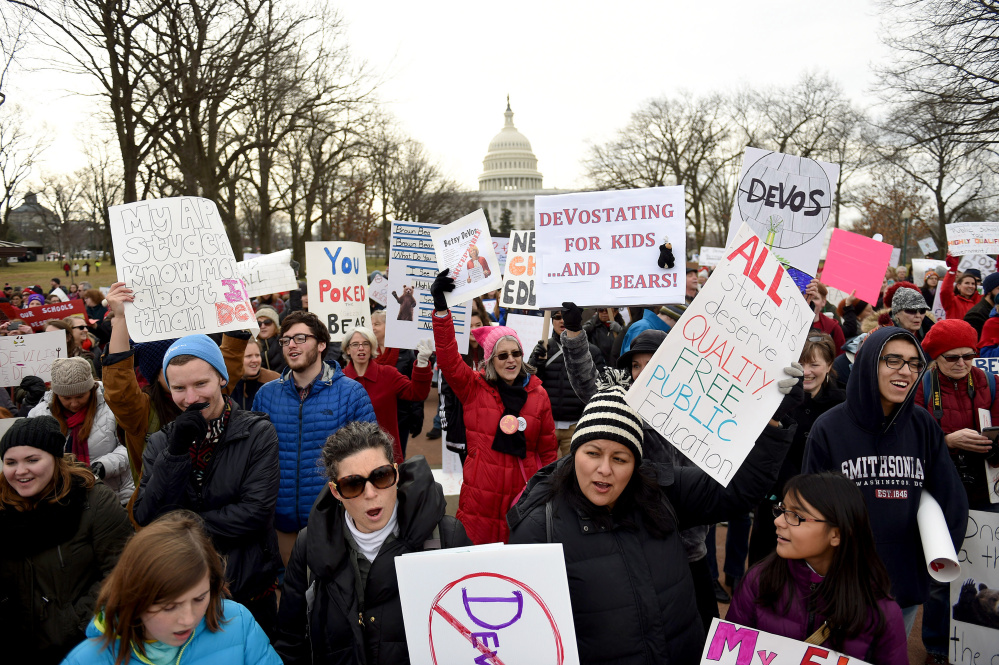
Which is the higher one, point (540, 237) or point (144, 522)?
point (540, 237)

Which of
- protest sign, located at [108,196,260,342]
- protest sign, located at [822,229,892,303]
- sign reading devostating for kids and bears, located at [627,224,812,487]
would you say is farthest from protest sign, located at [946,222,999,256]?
protest sign, located at [108,196,260,342]

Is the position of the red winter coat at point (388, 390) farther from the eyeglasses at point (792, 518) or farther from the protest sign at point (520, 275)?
the eyeglasses at point (792, 518)

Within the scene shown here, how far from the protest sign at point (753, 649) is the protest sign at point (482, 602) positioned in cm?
53

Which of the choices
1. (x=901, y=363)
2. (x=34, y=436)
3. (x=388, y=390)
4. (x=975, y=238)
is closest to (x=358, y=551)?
(x=34, y=436)

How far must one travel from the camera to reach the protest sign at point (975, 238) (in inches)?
362

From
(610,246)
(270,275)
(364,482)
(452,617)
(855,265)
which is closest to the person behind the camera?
(452,617)

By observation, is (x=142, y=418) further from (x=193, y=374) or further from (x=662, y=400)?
(x=662, y=400)

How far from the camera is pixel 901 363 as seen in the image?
2.85 meters

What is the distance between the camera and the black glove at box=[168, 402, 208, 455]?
2.56m

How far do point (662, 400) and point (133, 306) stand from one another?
11.0ft

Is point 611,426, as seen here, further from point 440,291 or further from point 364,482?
point 440,291

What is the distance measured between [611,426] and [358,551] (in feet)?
3.25

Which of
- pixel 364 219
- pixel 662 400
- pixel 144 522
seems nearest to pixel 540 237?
pixel 662 400

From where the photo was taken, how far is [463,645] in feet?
6.56
